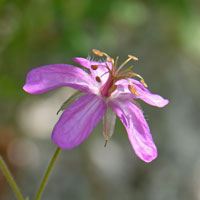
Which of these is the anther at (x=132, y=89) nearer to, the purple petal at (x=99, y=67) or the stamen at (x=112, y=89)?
the stamen at (x=112, y=89)

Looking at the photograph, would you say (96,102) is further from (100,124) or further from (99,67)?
(100,124)

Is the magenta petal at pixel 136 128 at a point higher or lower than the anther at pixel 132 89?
lower

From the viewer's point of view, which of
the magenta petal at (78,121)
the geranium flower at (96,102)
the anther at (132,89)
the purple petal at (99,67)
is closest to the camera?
the magenta petal at (78,121)

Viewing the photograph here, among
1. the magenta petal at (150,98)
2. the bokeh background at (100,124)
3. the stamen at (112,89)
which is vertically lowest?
the bokeh background at (100,124)

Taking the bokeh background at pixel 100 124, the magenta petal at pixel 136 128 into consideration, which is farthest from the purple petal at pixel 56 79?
the bokeh background at pixel 100 124

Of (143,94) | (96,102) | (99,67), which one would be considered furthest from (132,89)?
(99,67)

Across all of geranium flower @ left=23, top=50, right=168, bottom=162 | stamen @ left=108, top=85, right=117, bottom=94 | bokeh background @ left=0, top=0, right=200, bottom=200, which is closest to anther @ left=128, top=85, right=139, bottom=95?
geranium flower @ left=23, top=50, right=168, bottom=162

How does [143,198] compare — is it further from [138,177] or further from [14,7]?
[14,7]

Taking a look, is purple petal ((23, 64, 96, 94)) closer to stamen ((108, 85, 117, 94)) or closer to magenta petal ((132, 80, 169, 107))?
stamen ((108, 85, 117, 94))
